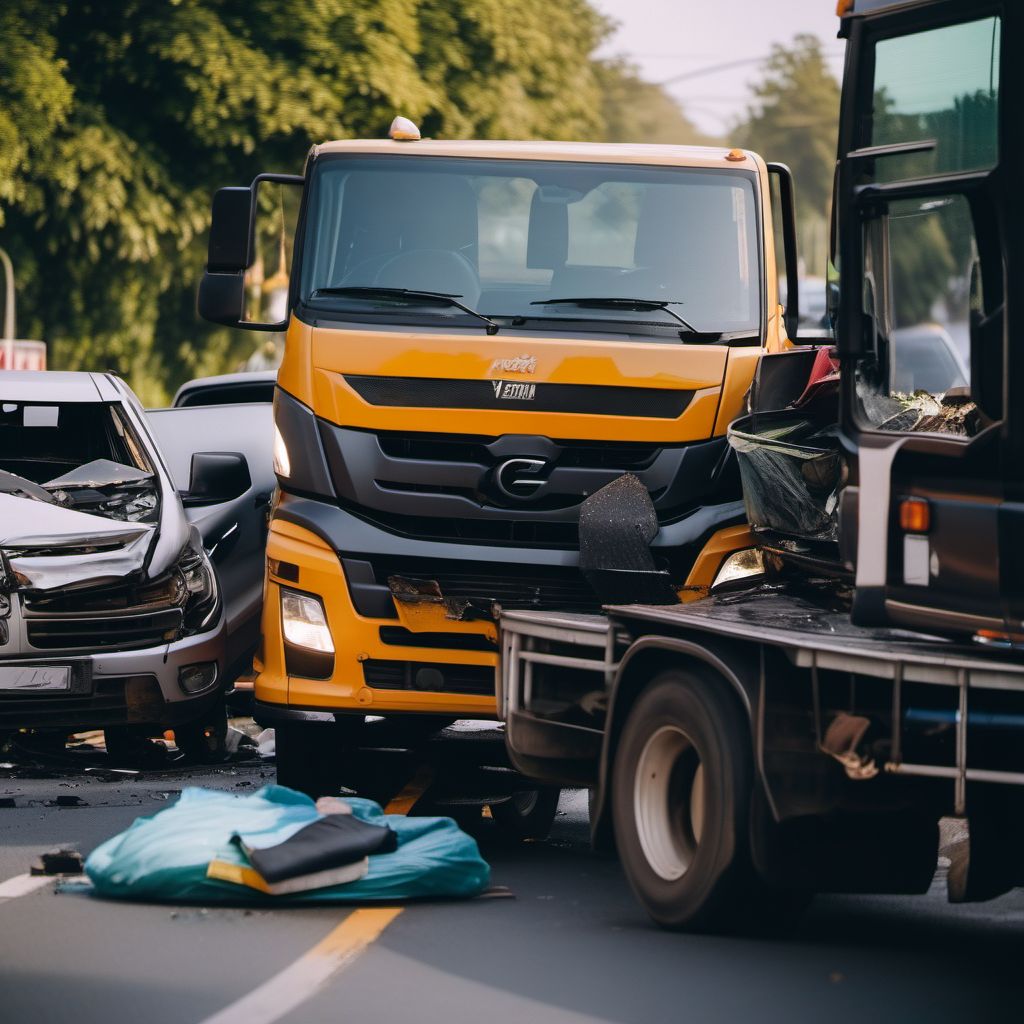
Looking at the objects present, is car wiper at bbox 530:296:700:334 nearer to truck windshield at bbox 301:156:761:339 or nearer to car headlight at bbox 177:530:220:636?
truck windshield at bbox 301:156:761:339

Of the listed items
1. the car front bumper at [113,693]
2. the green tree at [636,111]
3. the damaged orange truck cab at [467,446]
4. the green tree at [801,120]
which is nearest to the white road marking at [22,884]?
the damaged orange truck cab at [467,446]

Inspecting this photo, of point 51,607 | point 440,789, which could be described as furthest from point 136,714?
point 440,789

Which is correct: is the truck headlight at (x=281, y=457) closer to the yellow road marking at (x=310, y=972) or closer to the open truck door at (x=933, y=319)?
the yellow road marking at (x=310, y=972)

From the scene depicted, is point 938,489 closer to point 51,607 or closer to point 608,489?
point 608,489

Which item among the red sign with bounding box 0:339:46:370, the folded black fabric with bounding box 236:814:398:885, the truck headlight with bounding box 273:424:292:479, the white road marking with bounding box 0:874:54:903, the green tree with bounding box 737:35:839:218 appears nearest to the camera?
the folded black fabric with bounding box 236:814:398:885

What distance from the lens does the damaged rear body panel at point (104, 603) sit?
36.6 ft

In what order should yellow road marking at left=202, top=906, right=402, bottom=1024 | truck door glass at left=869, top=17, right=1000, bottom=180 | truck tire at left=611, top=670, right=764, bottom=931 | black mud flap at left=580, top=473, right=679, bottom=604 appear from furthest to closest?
black mud flap at left=580, top=473, right=679, bottom=604 < truck tire at left=611, top=670, right=764, bottom=931 < truck door glass at left=869, top=17, right=1000, bottom=180 < yellow road marking at left=202, top=906, right=402, bottom=1024

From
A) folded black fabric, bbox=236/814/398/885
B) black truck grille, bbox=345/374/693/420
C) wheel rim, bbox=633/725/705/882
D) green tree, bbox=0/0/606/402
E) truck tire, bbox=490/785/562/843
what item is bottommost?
truck tire, bbox=490/785/562/843

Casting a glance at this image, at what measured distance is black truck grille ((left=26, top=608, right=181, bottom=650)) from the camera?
11211 millimetres

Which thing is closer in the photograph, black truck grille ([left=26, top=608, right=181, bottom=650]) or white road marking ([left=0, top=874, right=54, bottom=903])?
white road marking ([left=0, top=874, right=54, bottom=903])

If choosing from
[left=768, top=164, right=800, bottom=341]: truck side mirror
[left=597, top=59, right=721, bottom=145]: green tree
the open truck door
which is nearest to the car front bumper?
[left=768, top=164, right=800, bottom=341]: truck side mirror

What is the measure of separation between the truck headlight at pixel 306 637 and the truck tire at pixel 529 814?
137 centimetres

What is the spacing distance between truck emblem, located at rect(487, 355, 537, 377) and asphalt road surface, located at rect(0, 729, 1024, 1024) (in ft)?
6.84

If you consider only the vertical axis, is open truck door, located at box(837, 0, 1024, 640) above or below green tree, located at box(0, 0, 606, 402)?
below
